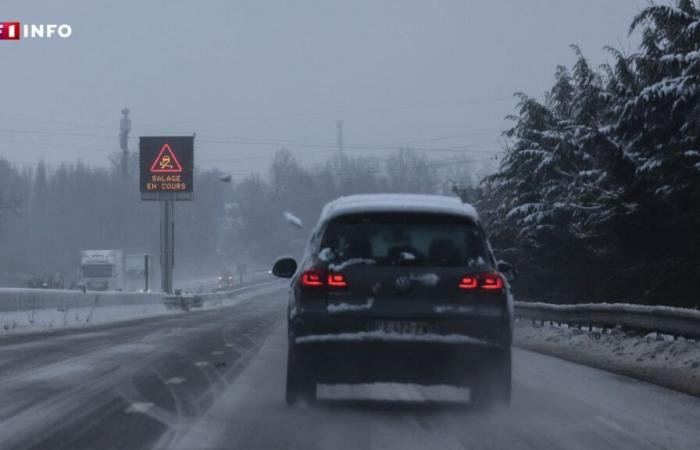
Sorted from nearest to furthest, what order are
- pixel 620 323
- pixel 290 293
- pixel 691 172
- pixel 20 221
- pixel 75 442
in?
1. pixel 75 442
2. pixel 290 293
3. pixel 620 323
4. pixel 691 172
5. pixel 20 221

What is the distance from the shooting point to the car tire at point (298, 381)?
34.7 feet

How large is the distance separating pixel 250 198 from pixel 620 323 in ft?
402

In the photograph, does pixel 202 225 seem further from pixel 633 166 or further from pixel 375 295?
pixel 375 295

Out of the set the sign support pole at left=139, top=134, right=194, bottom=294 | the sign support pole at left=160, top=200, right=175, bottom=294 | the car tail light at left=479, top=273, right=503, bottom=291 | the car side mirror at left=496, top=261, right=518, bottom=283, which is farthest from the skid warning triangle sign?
the car tail light at left=479, top=273, right=503, bottom=291

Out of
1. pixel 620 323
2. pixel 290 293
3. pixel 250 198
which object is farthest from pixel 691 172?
pixel 250 198

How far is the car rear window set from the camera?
1047cm

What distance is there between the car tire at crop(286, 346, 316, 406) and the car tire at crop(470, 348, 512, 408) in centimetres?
139

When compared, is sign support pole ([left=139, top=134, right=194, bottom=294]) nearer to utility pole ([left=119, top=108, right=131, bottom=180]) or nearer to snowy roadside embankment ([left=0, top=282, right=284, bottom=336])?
snowy roadside embankment ([left=0, top=282, right=284, bottom=336])

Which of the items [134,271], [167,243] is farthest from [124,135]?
[167,243]

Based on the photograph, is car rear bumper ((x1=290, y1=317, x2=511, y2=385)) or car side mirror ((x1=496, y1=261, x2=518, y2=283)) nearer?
car rear bumper ((x1=290, y1=317, x2=511, y2=385))

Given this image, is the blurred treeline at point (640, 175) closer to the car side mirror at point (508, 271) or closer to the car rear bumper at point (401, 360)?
the car side mirror at point (508, 271)

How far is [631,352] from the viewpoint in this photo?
63.1 ft

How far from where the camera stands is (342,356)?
1027 centimetres

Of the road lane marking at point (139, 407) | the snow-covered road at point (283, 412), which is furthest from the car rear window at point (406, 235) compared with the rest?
the road lane marking at point (139, 407)
